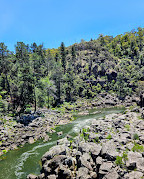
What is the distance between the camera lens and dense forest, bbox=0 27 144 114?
41.1 meters

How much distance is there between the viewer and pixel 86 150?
15.9 meters

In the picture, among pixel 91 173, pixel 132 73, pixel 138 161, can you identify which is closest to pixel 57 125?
pixel 91 173

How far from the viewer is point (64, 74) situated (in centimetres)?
8725

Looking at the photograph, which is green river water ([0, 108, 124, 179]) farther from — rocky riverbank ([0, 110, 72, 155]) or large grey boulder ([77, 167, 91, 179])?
large grey boulder ([77, 167, 91, 179])

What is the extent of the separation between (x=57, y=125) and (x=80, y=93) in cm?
4539

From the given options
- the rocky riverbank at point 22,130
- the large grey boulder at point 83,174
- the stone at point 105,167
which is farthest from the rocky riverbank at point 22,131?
the stone at point 105,167

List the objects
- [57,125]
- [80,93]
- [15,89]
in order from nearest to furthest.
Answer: [57,125], [15,89], [80,93]

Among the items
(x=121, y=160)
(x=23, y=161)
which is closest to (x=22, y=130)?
(x=23, y=161)

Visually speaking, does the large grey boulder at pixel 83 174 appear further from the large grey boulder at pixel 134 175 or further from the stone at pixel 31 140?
the stone at pixel 31 140

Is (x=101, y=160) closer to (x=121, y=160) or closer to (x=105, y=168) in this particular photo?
(x=105, y=168)

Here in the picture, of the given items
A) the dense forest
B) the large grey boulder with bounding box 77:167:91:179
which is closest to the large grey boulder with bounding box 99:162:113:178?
the large grey boulder with bounding box 77:167:91:179

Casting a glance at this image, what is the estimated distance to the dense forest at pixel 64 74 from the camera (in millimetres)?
41094

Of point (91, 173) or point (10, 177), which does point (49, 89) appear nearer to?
point (10, 177)

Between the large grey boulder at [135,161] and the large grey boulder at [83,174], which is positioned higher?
the large grey boulder at [135,161]
